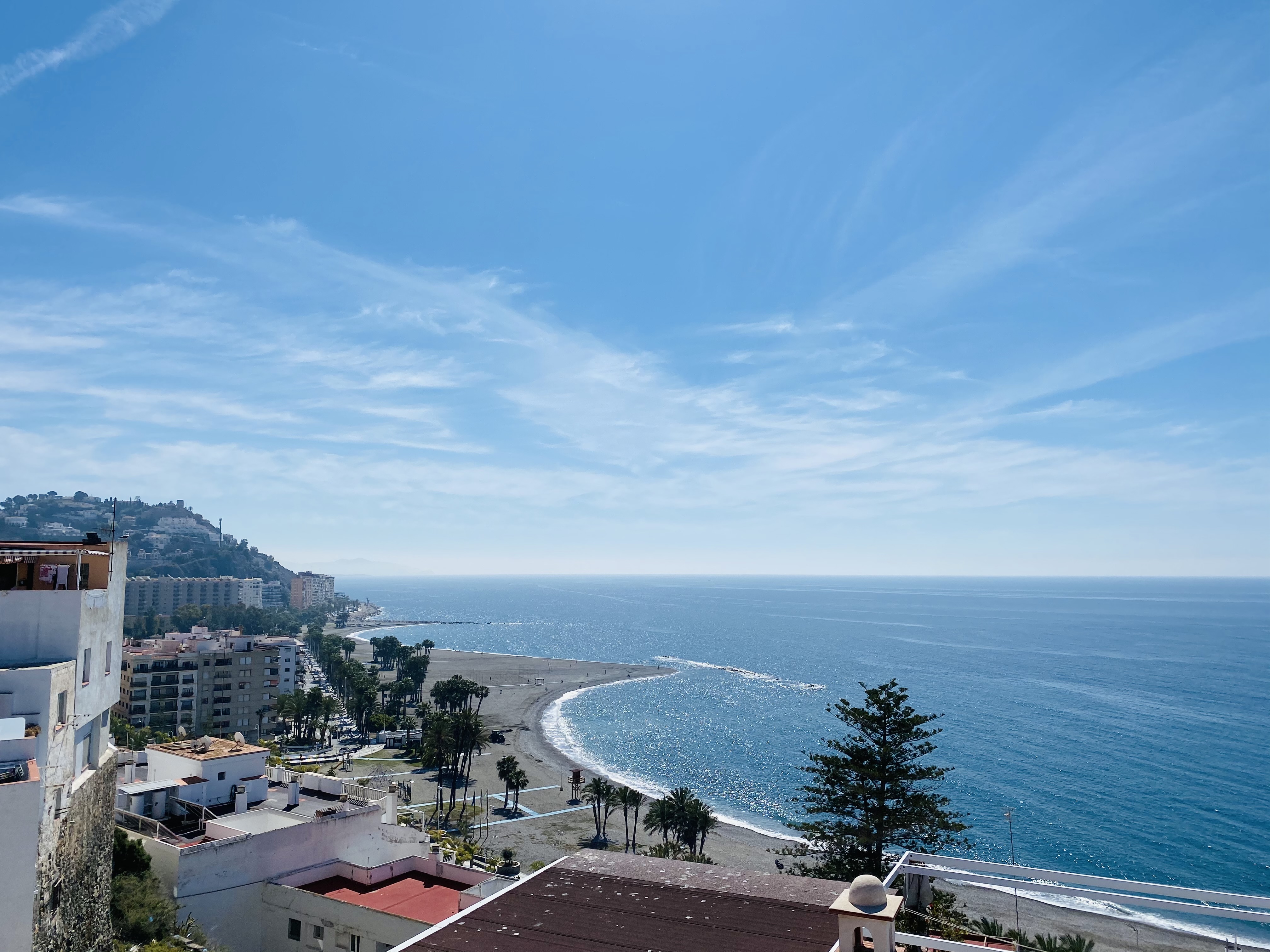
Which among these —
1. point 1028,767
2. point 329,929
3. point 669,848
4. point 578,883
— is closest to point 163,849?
point 329,929

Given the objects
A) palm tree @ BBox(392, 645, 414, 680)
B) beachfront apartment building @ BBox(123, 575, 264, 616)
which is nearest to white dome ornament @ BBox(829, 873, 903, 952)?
palm tree @ BBox(392, 645, 414, 680)

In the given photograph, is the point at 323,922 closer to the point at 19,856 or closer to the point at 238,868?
the point at 238,868

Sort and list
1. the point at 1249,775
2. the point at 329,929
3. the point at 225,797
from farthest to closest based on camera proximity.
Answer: the point at 1249,775 → the point at 225,797 → the point at 329,929

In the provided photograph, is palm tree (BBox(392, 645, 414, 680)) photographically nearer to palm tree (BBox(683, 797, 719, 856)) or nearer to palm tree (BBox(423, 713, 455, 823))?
palm tree (BBox(423, 713, 455, 823))

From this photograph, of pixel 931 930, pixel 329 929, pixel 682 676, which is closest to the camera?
pixel 931 930

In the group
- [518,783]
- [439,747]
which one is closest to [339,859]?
[518,783]

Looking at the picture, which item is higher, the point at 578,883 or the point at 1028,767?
the point at 578,883

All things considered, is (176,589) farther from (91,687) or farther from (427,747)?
(91,687)
